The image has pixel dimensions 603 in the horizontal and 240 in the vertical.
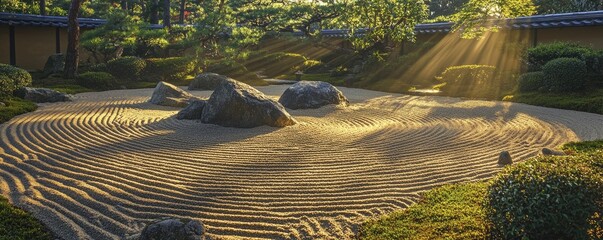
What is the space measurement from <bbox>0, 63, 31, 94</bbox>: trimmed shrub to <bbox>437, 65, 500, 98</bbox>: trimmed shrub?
15.6m

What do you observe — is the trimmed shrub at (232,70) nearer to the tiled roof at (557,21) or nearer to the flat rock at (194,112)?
the tiled roof at (557,21)

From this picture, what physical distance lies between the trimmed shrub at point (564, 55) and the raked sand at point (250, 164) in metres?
5.53

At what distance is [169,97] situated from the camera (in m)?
16.3

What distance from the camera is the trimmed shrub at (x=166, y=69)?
27.0 metres

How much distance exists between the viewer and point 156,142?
998 centimetres

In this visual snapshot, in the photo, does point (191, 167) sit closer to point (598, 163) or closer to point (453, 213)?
point (453, 213)

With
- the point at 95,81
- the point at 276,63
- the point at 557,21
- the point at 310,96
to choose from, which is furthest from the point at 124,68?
the point at 557,21

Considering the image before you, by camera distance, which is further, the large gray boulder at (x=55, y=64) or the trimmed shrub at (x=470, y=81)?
the large gray boulder at (x=55, y=64)

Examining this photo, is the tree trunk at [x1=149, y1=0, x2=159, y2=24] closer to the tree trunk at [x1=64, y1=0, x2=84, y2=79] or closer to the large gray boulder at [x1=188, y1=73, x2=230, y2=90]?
the tree trunk at [x1=64, y1=0, x2=84, y2=79]

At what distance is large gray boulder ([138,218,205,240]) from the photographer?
480cm

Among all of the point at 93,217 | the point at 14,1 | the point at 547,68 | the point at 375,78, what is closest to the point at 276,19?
the point at 375,78

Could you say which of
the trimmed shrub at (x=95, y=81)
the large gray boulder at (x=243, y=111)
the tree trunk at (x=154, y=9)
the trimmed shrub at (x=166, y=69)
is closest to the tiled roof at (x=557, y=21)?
the large gray boulder at (x=243, y=111)

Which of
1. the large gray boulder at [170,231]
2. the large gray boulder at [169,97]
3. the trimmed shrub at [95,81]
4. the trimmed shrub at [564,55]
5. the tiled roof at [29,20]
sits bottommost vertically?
the trimmed shrub at [95,81]

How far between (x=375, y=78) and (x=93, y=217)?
68.9ft
